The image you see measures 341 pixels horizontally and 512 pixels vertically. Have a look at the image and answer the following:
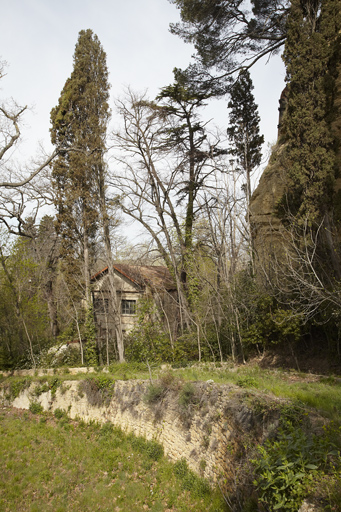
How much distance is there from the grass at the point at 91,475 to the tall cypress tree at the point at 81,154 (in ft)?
27.7

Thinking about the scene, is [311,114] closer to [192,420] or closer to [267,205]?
[267,205]

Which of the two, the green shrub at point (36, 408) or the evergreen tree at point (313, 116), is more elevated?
the evergreen tree at point (313, 116)

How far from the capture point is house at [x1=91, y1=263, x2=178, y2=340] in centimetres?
1927

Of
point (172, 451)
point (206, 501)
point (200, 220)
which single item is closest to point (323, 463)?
A: point (206, 501)

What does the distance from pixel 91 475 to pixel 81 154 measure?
15.7m

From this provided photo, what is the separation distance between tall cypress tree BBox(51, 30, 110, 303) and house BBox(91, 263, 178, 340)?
1.60 m

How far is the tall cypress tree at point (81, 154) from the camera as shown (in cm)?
1966

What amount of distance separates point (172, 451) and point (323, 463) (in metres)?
A: 4.97

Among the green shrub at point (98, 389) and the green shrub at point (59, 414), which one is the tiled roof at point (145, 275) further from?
the green shrub at point (59, 414)

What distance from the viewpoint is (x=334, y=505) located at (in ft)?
13.7

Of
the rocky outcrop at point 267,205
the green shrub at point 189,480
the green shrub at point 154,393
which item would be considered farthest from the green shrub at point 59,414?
the rocky outcrop at point 267,205

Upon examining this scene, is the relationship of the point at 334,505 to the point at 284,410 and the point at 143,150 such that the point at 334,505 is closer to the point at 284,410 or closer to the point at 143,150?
the point at 284,410

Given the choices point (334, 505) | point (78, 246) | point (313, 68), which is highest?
point (313, 68)

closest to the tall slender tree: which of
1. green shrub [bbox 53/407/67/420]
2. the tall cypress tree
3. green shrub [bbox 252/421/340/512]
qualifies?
the tall cypress tree
